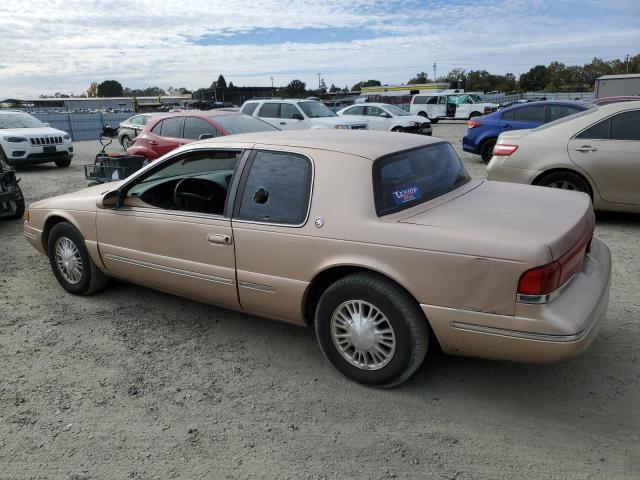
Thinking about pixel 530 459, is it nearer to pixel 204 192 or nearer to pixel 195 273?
pixel 195 273

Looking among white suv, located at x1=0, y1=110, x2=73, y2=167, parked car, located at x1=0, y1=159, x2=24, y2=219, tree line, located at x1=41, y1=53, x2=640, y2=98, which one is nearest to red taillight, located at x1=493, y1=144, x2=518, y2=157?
parked car, located at x1=0, y1=159, x2=24, y2=219

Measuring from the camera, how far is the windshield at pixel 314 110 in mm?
14914

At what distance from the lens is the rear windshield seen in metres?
3.20

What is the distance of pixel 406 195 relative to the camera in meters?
3.30

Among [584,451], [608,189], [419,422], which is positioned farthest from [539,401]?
[608,189]

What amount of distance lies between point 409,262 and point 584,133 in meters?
4.85

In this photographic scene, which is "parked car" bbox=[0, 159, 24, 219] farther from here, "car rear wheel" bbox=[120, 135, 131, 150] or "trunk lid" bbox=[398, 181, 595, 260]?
"car rear wheel" bbox=[120, 135, 131, 150]

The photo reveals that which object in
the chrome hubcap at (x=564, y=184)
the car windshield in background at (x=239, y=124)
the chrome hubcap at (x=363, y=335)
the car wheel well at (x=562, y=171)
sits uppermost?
the car windshield in background at (x=239, y=124)

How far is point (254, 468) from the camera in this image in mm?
2625

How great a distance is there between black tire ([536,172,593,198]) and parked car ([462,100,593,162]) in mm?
4949

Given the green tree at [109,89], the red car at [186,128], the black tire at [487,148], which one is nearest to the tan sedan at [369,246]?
A: the red car at [186,128]

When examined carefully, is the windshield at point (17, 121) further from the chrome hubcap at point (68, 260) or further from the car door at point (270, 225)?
the car door at point (270, 225)

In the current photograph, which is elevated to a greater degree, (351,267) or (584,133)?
(584,133)

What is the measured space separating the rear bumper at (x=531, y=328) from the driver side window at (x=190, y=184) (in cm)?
176
